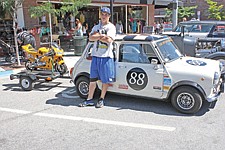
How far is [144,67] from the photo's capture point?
5113mm

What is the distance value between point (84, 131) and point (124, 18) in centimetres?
1690

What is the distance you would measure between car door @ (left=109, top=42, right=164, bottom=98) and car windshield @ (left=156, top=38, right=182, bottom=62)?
0.68ft

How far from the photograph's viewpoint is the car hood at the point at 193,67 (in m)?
4.71

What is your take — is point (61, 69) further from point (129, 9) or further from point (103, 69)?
point (129, 9)

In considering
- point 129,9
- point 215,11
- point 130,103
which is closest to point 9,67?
point 130,103

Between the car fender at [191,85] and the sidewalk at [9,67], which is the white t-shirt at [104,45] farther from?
the sidewalk at [9,67]

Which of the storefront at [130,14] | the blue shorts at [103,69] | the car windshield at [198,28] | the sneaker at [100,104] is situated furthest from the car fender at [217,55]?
the storefront at [130,14]

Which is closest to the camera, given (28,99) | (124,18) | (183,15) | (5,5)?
(28,99)

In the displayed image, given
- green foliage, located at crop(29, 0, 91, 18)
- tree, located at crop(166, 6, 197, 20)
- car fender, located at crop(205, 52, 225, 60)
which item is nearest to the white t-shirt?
car fender, located at crop(205, 52, 225, 60)

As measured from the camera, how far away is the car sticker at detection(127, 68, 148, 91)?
16.8 feet

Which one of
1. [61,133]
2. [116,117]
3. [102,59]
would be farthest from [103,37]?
[61,133]

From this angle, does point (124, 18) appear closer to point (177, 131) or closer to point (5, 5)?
point (5, 5)

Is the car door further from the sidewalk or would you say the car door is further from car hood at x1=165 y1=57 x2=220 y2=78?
the sidewalk

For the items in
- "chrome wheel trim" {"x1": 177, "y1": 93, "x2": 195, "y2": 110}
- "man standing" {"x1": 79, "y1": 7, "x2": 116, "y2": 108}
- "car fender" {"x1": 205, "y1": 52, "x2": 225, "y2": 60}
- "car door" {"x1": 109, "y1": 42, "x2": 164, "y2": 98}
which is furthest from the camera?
"car fender" {"x1": 205, "y1": 52, "x2": 225, "y2": 60}
